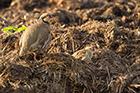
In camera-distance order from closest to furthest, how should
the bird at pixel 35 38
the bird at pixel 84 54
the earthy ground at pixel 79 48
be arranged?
the earthy ground at pixel 79 48
the bird at pixel 35 38
the bird at pixel 84 54

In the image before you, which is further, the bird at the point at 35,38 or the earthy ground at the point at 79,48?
the bird at the point at 35,38

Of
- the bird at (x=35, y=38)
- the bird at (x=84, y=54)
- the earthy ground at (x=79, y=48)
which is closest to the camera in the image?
the earthy ground at (x=79, y=48)

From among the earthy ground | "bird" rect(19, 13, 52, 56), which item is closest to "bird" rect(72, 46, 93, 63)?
the earthy ground

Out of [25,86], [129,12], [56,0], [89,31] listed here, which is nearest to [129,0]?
[129,12]

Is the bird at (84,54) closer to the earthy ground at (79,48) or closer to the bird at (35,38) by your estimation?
the earthy ground at (79,48)

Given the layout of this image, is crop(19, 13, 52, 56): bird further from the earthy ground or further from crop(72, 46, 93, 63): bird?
crop(72, 46, 93, 63): bird

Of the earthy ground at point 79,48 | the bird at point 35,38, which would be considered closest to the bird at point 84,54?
the earthy ground at point 79,48

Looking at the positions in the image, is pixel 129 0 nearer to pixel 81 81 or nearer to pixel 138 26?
pixel 138 26

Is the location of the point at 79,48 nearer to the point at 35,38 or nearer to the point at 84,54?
the point at 84,54
